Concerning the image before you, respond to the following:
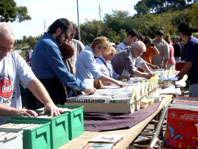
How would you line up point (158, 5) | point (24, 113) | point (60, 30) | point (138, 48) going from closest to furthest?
point (24, 113), point (60, 30), point (138, 48), point (158, 5)

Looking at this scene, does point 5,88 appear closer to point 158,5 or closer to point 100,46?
point 100,46

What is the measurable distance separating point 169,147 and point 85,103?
2.57 ft

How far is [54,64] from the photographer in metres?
2.46

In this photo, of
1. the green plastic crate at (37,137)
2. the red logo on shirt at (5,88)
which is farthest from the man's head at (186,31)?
the green plastic crate at (37,137)

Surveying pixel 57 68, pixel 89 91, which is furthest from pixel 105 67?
pixel 57 68

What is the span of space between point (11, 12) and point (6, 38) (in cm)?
2413

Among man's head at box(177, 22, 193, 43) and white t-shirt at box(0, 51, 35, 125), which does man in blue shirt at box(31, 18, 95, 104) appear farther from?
man's head at box(177, 22, 193, 43)

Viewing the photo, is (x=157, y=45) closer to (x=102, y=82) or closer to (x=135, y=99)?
(x=102, y=82)

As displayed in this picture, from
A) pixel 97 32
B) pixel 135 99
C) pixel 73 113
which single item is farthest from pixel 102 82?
pixel 97 32

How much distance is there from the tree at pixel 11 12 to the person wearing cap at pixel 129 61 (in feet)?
63.4

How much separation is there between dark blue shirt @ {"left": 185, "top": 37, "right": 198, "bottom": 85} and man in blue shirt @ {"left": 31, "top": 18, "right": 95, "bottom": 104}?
165 centimetres

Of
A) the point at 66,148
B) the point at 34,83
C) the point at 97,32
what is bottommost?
the point at 66,148

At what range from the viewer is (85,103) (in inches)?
98.3

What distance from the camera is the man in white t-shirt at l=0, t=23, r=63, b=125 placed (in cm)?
164
